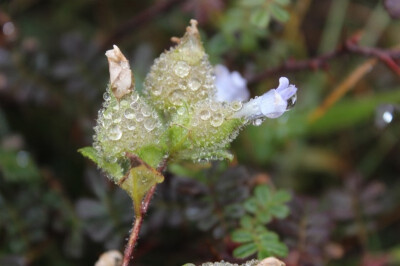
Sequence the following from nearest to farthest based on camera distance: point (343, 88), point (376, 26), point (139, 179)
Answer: point (139, 179) < point (343, 88) < point (376, 26)

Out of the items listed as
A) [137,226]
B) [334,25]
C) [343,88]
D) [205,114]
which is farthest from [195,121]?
[334,25]

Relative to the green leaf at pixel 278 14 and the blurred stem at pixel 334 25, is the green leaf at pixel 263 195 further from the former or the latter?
the blurred stem at pixel 334 25

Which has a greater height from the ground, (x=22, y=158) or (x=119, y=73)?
(x=22, y=158)

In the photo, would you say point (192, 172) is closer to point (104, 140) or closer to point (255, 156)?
point (104, 140)

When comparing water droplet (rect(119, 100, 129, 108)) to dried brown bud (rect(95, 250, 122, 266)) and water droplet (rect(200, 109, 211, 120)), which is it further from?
dried brown bud (rect(95, 250, 122, 266))


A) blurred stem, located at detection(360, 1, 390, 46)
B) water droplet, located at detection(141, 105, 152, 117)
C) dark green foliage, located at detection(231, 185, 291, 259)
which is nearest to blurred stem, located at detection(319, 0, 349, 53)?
blurred stem, located at detection(360, 1, 390, 46)

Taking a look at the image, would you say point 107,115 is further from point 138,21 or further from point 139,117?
point 138,21
